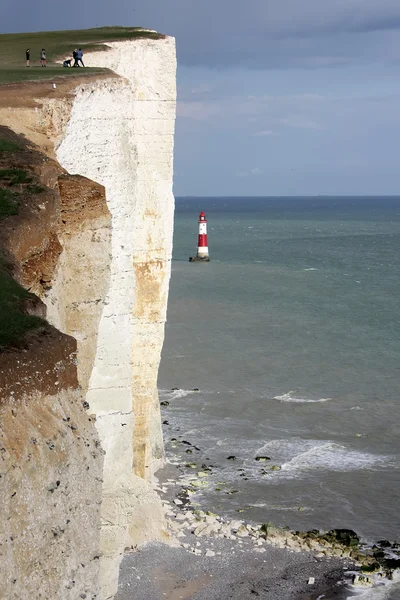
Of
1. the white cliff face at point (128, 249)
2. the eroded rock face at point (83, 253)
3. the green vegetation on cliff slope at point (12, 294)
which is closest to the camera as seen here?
the green vegetation on cliff slope at point (12, 294)

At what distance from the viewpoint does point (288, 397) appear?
2870 centimetres

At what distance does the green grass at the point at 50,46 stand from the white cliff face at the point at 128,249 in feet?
3.53

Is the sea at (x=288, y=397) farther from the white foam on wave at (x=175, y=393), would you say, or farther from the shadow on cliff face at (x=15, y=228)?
the shadow on cliff face at (x=15, y=228)

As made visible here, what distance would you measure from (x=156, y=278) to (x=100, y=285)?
25.6 ft

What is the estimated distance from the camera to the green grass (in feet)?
51.4

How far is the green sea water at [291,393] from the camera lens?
67.2ft

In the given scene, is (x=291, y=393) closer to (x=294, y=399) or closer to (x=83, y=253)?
(x=294, y=399)

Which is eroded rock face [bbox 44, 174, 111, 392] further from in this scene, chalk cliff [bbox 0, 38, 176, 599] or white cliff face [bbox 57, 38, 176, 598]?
white cliff face [bbox 57, 38, 176, 598]

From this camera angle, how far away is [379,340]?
1523 inches

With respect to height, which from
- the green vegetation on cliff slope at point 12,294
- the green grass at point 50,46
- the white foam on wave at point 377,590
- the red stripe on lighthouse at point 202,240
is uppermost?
the green grass at point 50,46

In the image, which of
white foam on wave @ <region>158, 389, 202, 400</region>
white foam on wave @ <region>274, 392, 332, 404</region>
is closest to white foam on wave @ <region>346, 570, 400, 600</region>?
white foam on wave @ <region>274, 392, 332, 404</region>

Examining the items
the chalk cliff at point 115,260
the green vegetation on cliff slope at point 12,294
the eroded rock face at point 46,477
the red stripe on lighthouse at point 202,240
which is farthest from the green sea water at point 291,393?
the eroded rock face at point 46,477

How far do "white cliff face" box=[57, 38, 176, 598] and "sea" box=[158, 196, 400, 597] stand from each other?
3.07 meters

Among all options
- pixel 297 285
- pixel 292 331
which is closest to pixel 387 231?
pixel 297 285
